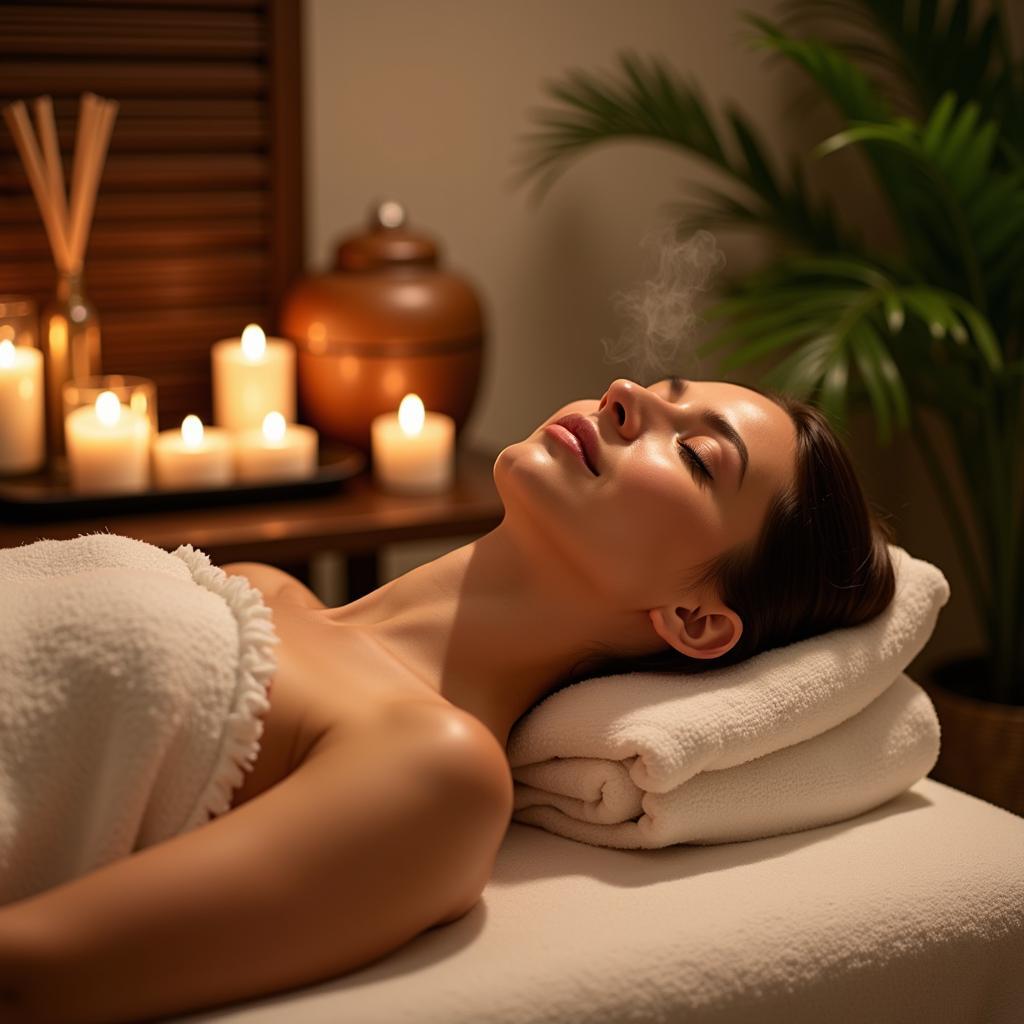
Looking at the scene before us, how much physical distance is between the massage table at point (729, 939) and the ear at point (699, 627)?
17cm

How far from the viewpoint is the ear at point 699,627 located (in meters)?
1.28

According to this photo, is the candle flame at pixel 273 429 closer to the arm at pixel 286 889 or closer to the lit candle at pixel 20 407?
the lit candle at pixel 20 407

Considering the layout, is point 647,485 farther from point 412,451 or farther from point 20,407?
point 20,407

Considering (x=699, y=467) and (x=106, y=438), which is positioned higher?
(x=699, y=467)

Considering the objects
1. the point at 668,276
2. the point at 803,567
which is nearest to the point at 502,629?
the point at 803,567

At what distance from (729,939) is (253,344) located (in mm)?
1530

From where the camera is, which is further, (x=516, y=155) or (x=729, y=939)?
(x=516, y=155)

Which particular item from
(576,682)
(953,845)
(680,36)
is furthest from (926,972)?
(680,36)

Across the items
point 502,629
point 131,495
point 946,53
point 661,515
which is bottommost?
point 131,495

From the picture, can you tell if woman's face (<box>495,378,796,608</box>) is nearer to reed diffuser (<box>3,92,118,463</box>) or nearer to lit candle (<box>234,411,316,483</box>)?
lit candle (<box>234,411,316,483</box>)

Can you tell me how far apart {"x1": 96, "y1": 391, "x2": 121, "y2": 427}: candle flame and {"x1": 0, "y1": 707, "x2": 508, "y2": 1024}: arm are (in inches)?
46.7

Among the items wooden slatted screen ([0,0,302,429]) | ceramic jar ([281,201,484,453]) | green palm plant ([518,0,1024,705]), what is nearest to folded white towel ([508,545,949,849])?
green palm plant ([518,0,1024,705])

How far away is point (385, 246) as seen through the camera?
2.40 m

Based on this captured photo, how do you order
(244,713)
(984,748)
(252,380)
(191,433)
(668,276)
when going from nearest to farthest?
(244,713)
(191,433)
(252,380)
(984,748)
(668,276)
